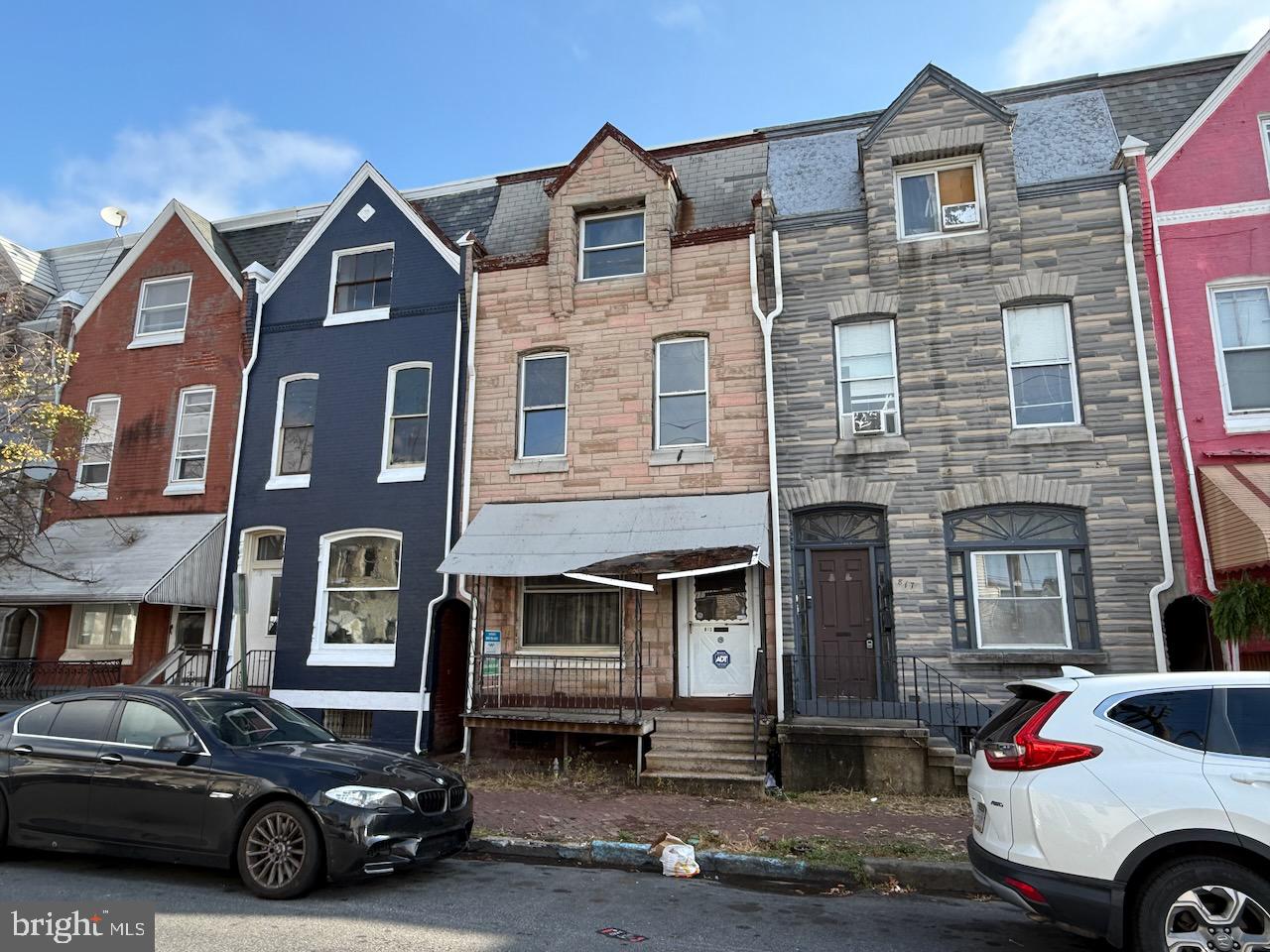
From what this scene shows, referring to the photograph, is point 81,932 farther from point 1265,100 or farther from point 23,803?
point 1265,100

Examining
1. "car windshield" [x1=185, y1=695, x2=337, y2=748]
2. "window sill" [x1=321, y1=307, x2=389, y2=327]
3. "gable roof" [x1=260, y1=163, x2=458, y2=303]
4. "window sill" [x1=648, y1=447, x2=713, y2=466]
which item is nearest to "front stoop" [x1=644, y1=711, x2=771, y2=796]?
"window sill" [x1=648, y1=447, x2=713, y2=466]

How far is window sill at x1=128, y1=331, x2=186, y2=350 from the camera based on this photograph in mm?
16422

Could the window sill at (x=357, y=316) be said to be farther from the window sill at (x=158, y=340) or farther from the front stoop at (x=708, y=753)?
the front stoop at (x=708, y=753)

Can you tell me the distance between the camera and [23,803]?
701 centimetres

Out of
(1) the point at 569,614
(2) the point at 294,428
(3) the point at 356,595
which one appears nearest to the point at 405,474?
(3) the point at 356,595

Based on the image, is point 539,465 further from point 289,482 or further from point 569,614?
point 289,482

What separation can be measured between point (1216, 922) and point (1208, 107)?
12037 mm

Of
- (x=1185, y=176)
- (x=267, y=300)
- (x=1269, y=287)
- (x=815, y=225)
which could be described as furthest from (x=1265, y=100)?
(x=267, y=300)

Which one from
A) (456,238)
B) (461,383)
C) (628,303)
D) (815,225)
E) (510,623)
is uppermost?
(456,238)

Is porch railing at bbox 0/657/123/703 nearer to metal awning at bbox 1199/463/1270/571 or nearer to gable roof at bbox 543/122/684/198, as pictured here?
gable roof at bbox 543/122/684/198

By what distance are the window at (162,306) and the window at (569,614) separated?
9.25 metres

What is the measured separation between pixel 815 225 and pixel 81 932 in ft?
39.6

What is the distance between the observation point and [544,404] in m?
14.1

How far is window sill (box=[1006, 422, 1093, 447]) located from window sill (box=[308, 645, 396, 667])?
993 centimetres
